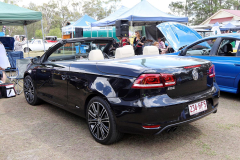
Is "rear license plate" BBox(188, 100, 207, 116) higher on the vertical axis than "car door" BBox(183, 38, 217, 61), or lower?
lower

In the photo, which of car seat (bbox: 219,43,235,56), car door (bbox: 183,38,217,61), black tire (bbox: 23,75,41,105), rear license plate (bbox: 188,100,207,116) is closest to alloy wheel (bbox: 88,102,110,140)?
rear license plate (bbox: 188,100,207,116)

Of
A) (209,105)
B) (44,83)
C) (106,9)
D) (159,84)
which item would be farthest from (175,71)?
(106,9)

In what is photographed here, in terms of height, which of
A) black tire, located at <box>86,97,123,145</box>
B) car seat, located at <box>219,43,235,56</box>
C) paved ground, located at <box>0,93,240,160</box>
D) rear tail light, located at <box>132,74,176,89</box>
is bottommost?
paved ground, located at <box>0,93,240,160</box>

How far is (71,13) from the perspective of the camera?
6394cm

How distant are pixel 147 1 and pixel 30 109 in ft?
39.6

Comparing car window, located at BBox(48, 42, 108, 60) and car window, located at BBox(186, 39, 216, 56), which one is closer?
car window, located at BBox(48, 42, 108, 60)

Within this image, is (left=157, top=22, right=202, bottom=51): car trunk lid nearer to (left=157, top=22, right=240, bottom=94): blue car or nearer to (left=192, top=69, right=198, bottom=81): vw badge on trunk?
(left=157, top=22, right=240, bottom=94): blue car

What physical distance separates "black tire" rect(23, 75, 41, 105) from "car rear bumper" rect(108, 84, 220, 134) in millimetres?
2824

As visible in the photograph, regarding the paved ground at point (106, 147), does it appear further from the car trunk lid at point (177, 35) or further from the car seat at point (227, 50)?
the car trunk lid at point (177, 35)

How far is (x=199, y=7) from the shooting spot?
5522 cm

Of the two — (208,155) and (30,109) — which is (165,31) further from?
(208,155)

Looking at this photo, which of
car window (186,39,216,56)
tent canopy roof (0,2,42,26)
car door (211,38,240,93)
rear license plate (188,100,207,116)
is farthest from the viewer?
tent canopy roof (0,2,42,26)

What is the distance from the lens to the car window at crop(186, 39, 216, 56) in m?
5.81

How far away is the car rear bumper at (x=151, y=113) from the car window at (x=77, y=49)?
1.71m
